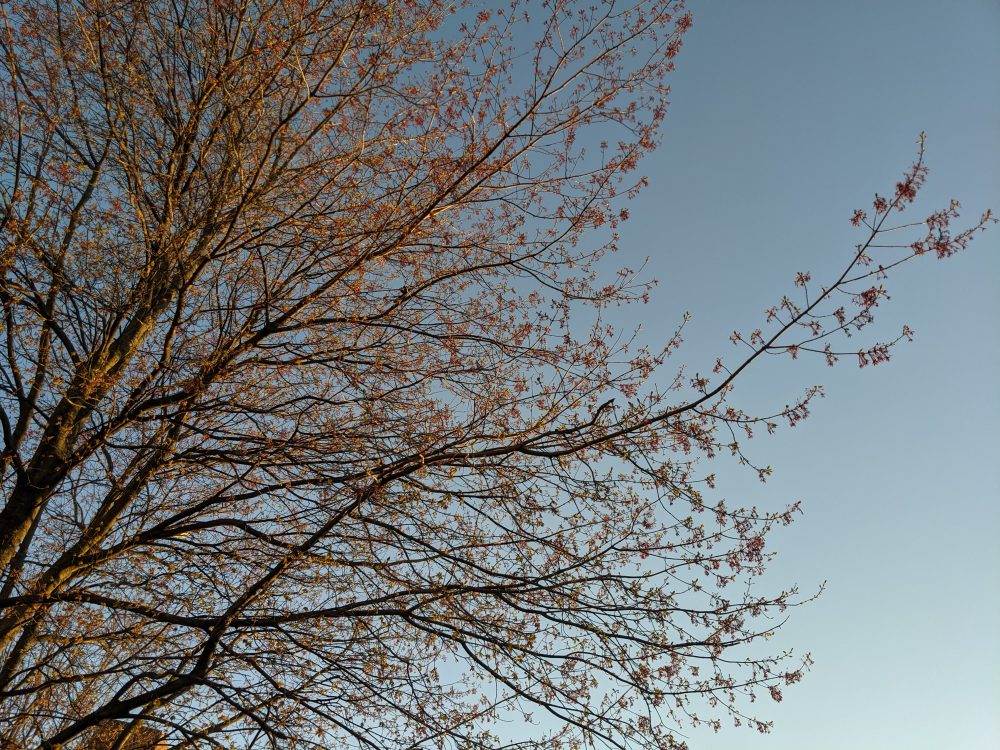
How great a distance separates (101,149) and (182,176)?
94cm

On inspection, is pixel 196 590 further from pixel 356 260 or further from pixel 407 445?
pixel 356 260

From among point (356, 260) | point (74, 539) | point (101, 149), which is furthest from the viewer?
point (74, 539)

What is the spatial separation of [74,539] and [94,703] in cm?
155

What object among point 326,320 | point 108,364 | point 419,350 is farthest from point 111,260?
point 419,350

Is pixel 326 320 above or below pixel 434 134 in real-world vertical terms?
below

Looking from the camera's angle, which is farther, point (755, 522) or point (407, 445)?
point (407, 445)

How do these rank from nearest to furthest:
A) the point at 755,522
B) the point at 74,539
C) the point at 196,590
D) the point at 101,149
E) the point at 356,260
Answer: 1. the point at 755,522
2. the point at 356,260
3. the point at 196,590
4. the point at 101,149
5. the point at 74,539

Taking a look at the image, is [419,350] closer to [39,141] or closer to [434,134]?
[434,134]

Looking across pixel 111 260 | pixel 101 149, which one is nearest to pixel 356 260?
pixel 111 260

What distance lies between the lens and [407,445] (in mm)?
4973

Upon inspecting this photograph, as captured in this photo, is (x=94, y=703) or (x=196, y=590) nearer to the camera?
(x=196, y=590)

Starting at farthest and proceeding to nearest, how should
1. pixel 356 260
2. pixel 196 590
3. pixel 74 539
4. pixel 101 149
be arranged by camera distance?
pixel 74 539
pixel 101 149
pixel 196 590
pixel 356 260

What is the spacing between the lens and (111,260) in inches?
195

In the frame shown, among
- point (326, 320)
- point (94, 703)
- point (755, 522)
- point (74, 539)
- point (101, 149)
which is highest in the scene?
point (101, 149)
